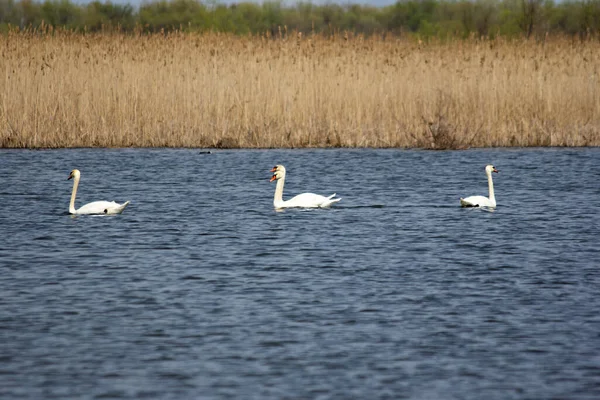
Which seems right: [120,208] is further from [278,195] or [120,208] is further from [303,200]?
[303,200]

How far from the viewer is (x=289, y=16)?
59844 mm

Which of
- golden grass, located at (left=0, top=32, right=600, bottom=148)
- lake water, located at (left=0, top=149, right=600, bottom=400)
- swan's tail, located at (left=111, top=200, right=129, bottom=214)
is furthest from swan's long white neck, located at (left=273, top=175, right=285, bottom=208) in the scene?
golden grass, located at (left=0, top=32, right=600, bottom=148)

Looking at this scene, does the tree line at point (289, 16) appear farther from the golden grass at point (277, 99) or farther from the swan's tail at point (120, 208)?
the swan's tail at point (120, 208)

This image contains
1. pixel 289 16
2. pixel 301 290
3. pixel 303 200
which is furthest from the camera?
pixel 289 16

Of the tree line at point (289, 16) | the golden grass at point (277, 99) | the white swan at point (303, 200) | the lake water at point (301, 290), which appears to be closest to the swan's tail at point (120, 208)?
the lake water at point (301, 290)

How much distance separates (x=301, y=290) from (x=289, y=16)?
5246cm

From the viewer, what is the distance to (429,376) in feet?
20.4

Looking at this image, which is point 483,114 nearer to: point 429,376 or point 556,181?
point 556,181

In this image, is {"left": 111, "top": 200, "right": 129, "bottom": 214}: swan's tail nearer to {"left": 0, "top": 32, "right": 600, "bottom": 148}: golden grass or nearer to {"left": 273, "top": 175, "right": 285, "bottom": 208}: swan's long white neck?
{"left": 273, "top": 175, "right": 285, "bottom": 208}: swan's long white neck

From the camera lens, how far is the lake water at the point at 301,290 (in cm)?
622

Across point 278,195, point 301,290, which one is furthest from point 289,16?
point 301,290

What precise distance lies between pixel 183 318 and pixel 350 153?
36.6 ft

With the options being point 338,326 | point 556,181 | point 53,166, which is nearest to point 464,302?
point 338,326

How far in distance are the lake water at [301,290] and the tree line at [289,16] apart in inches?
774
